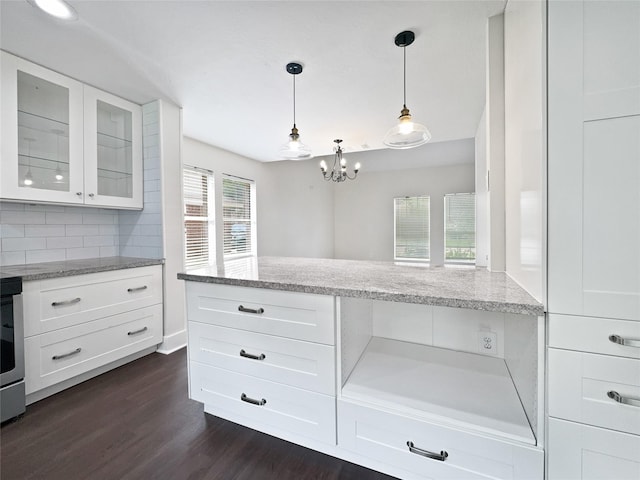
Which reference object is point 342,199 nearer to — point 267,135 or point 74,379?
point 267,135

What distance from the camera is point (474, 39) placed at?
180 centimetres

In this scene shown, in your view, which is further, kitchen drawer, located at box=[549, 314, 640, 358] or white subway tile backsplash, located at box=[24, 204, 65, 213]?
white subway tile backsplash, located at box=[24, 204, 65, 213]

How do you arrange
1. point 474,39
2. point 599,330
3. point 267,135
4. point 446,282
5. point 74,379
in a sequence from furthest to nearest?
point 267,135
point 74,379
point 474,39
point 446,282
point 599,330

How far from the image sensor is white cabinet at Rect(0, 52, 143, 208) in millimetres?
1909

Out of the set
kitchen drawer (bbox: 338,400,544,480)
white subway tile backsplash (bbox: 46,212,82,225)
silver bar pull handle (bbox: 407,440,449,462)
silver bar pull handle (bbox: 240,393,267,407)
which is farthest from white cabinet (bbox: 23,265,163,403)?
silver bar pull handle (bbox: 407,440,449,462)

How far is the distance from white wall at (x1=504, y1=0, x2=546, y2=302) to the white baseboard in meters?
2.84

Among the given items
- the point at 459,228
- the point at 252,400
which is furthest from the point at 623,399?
the point at 459,228

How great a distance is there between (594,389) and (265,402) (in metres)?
1.31

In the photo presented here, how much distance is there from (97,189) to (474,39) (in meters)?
3.06

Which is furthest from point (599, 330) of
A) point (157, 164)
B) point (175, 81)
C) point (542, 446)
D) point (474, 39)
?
point (157, 164)

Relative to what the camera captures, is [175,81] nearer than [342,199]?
Yes

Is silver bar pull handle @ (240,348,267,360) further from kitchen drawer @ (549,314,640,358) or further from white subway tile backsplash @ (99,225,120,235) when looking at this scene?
white subway tile backsplash @ (99,225,120,235)

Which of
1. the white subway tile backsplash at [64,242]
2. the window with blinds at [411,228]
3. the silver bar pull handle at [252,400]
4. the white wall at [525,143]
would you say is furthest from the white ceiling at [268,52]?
the window with blinds at [411,228]

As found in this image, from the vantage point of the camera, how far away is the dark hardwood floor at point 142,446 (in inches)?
52.1
